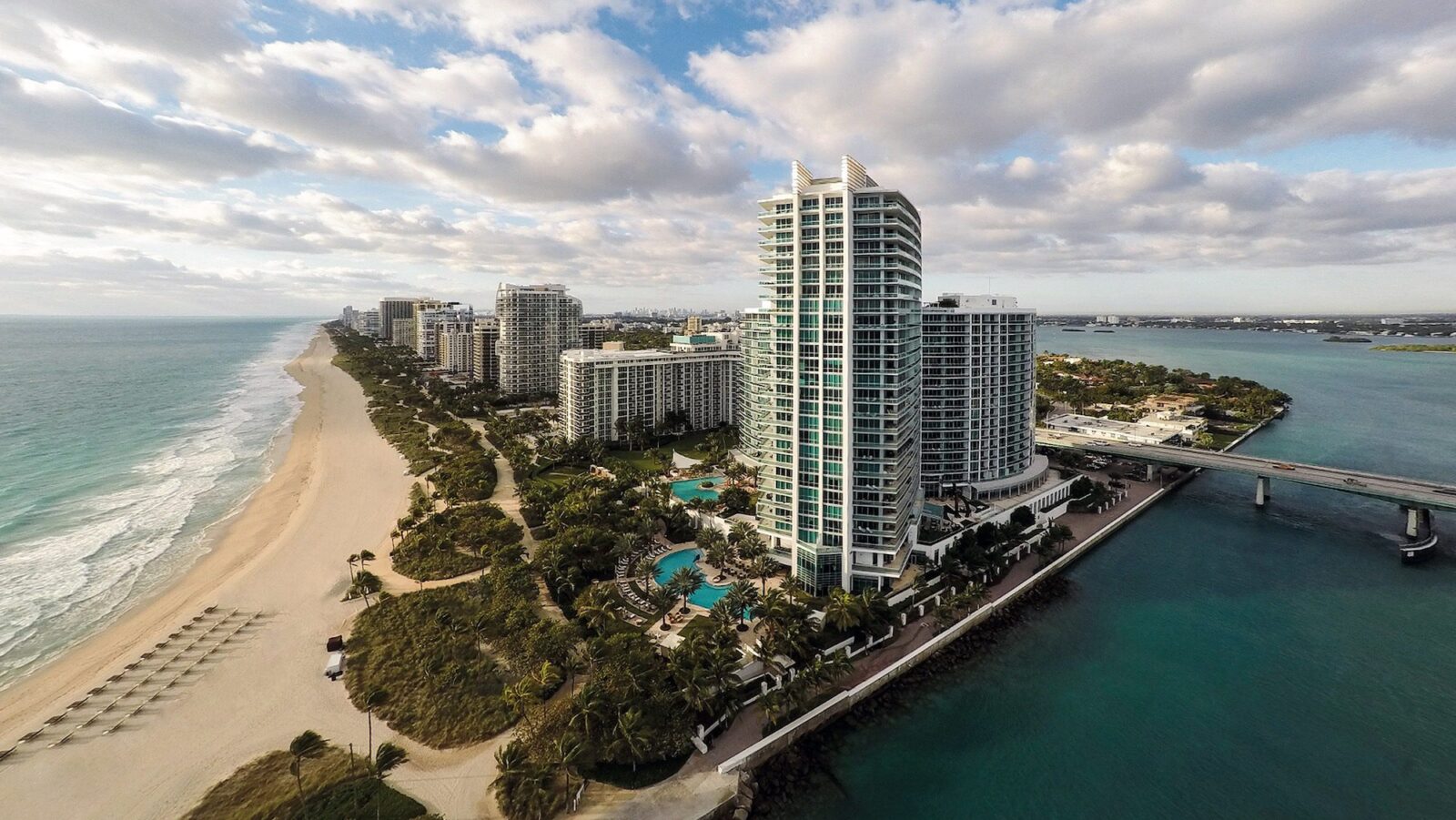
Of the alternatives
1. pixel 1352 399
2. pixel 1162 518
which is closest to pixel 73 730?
pixel 1162 518

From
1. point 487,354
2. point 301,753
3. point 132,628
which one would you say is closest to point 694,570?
point 301,753

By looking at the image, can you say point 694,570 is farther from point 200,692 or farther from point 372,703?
point 200,692

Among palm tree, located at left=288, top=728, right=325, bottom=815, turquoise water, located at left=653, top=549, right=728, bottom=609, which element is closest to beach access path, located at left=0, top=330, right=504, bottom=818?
palm tree, located at left=288, top=728, right=325, bottom=815

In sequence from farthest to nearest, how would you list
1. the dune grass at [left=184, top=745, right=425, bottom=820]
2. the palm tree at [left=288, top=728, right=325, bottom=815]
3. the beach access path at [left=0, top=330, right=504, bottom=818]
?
the beach access path at [left=0, top=330, right=504, bottom=818], the palm tree at [left=288, top=728, right=325, bottom=815], the dune grass at [left=184, top=745, right=425, bottom=820]

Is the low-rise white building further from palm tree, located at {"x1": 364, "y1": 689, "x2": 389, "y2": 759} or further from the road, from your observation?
palm tree, located at {"x1": 364, "y1": 689, "x2": 389, "y2": 759}

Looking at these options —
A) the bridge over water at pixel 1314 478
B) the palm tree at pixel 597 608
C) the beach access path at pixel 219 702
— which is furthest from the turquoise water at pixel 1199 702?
the beach access path at pixel 219 702

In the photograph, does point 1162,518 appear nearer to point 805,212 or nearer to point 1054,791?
point 1054,791
